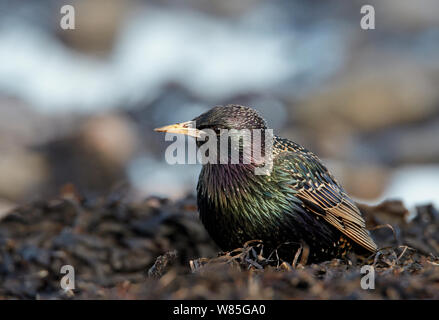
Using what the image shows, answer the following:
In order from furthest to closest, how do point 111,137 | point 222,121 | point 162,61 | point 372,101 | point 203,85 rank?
1. point 162,61
2. point 203,85
3. point 372,101
4. point 111,137
5. point 222,121

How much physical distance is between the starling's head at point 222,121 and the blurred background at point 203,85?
13.4 feet

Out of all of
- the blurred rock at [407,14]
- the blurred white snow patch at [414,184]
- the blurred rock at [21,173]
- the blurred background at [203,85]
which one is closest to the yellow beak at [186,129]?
the blurred background at [203,85]

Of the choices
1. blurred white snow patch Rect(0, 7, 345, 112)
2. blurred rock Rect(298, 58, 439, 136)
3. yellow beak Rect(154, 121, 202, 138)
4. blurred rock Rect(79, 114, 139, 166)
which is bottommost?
yellow beak Rect(154, 121, 202, 138)

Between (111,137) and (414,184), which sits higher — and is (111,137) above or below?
above

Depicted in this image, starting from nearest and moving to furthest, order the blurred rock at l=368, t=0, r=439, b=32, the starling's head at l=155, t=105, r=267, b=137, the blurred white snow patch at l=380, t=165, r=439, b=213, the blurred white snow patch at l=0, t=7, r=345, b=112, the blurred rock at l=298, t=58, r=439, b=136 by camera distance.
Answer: the starling's head at l=155, t=105, r=267, b=137
the blurred white snow patch at l=380, t=165, r=439, b=213
the blurred rock at l=298, t=58, r=439, b=136
the blurred white snow patch at l=0, t=7, r=345, b=112
the blurred rock at l=368, t=0, r=439, b=32

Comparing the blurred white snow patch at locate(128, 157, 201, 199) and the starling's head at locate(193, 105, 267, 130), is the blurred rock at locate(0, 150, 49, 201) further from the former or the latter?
the starling's head at locate(193, 105, 267, 130)

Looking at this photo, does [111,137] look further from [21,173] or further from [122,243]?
[122,243]

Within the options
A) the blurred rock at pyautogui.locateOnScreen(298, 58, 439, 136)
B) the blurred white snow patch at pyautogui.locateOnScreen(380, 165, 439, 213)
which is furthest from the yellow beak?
the blurred rock at pyautogui.locateOnScreen(298, 58, 439, 136)

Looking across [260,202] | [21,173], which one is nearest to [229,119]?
[260,202]

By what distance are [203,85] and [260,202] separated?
234 inches

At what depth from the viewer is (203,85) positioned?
8.52 metres

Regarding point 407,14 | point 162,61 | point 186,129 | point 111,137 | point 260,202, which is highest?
point 407,14

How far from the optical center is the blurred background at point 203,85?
736cm

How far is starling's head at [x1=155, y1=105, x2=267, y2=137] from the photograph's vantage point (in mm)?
2730
